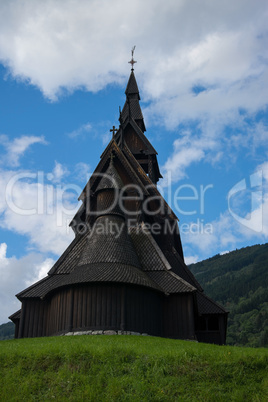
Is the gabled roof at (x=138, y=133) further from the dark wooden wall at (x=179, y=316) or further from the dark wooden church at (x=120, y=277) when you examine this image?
the dark wooden wall at (x=179, y=316)

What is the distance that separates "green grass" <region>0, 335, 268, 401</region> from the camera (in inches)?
527

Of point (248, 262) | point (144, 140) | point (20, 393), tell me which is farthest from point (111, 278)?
point (248, 262)

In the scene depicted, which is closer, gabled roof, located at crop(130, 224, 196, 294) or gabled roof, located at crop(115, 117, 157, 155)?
gabled roof, located at crop(130, 224, 196, 294)

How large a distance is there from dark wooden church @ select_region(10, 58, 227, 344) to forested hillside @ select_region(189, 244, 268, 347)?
4345 cm

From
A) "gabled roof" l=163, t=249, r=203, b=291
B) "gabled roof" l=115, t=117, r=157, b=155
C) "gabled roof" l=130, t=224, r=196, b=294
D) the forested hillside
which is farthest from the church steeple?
the forested hillside

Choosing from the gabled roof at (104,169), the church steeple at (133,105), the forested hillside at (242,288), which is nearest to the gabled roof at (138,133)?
the church steeple at (133,105)

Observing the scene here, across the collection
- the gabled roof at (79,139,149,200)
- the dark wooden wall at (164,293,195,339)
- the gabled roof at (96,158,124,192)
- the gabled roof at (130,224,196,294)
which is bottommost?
the dark wooden wall at (164,293,195,339)

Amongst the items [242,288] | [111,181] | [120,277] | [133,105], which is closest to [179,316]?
[120,277]

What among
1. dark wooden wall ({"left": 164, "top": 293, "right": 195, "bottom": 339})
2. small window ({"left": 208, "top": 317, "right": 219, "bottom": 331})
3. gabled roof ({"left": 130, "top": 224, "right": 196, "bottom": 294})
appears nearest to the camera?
dark wooden wall ({"left": 164, "top": 293, "right": 195, "bottom": 339})

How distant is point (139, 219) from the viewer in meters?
30.5

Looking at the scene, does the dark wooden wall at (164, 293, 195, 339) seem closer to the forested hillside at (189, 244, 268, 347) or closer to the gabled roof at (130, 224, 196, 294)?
the gabled roof at (130, 224, 196, 294)

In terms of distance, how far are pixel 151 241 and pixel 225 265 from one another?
494ft

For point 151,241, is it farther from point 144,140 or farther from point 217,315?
point 144,140

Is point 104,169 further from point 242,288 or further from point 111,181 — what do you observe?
point 242,288
